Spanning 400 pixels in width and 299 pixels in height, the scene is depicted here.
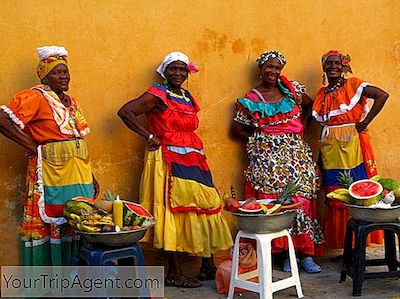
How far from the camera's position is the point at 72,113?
5.03 m

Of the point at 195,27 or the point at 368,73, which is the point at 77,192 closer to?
the point at 195,27

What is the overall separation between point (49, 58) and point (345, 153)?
297 centimetres

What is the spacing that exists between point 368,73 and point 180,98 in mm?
2368

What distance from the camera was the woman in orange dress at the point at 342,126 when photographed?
6.02m

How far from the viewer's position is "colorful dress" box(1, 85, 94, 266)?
191 inches

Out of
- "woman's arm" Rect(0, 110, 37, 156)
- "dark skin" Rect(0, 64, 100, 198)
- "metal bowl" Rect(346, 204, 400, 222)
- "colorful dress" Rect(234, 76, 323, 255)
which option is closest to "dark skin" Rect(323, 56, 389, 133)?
"colorful dress" Rect(234, 76, 323, 255)

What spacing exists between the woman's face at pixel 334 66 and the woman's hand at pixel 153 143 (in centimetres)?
191

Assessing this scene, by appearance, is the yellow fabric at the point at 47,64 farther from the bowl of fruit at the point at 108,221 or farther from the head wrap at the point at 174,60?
the bowl of fruit at the point at 108,221

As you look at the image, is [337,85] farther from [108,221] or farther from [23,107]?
[23,107]

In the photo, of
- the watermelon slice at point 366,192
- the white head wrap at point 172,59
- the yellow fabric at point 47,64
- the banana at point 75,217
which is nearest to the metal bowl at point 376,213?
the watermelon slice at point 366,192

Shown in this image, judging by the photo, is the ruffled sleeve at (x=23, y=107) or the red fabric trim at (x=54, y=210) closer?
the ruffled sleeve at (x=23, y=107)

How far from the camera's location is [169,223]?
17.6 ft

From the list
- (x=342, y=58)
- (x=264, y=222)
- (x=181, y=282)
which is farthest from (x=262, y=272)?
(x=342, y=58)

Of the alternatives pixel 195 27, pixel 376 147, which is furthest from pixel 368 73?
pixel 195 27
